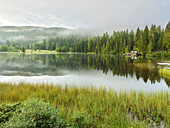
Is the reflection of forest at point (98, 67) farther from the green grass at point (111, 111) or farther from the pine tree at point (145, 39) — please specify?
the pine tree at point (145, 39)

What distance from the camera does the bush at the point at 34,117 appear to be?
3.96 meters

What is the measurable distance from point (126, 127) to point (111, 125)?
679 millimetres

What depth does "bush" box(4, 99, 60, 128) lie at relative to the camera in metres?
3.96

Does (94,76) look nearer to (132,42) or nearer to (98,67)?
(98,67)

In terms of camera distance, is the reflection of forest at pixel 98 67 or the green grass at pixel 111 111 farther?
the reflection of forest at pixel 98 67

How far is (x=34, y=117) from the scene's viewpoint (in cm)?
414

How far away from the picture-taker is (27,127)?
156 inches

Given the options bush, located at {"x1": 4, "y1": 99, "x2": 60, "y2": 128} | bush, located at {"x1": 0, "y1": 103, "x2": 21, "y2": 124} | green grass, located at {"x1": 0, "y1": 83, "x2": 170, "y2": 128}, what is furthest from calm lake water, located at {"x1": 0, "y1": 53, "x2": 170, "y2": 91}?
Result: bush, located at {"x1": 4, "y1": 99, "x2": 60, "y2": 128}

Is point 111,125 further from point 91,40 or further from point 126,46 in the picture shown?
point 91,40

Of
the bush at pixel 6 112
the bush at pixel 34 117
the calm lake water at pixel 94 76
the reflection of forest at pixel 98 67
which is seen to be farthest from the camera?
the reflection of forest at pixel 98 67

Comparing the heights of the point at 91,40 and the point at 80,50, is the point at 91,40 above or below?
above

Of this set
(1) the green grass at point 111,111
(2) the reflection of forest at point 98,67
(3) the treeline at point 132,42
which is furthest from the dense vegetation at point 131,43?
(1) the green grass at point 111,111

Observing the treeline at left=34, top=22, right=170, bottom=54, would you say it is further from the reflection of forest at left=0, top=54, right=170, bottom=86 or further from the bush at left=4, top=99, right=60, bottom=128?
the bush at left=4, top=99, right=60, bottom=128

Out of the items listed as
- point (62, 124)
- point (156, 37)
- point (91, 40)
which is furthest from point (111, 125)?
point (91, 40)
